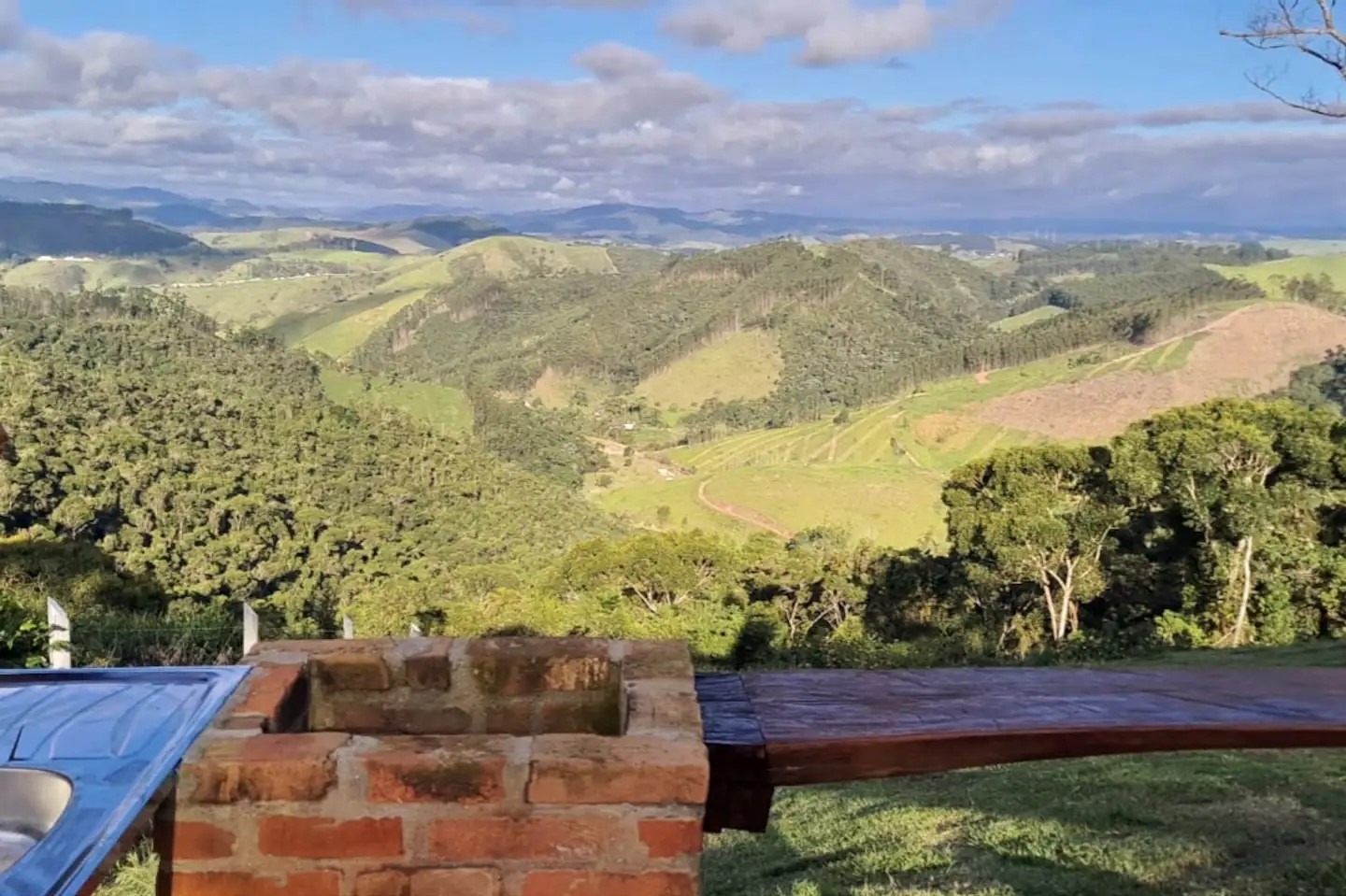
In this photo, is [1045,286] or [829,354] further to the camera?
[1045,286]

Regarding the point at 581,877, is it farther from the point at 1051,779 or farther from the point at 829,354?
the point at 829,354

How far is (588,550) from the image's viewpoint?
20656 mm

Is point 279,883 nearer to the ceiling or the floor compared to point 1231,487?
nearer to the ceiling

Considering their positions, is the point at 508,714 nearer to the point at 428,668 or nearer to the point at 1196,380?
the point at 428,668

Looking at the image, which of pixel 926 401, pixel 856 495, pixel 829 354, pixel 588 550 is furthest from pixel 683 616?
Result: pixel 829 354

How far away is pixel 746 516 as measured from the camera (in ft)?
162

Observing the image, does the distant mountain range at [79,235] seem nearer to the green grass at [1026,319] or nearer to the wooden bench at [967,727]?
the green grass at [1026,319]

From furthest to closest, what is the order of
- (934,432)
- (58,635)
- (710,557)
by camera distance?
(934,432) < (710,557) < (58,635)

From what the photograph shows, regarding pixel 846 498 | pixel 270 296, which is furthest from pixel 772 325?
pixel 270 296

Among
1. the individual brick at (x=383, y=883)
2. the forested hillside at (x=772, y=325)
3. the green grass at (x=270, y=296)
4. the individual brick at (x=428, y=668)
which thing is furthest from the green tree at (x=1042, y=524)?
the green grass at (x=270, y=296)

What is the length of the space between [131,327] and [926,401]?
47.7 metres

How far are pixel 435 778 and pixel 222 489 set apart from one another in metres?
33.2

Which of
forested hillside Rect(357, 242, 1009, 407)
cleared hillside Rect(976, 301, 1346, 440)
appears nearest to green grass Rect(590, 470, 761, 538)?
cleared hillside Rect(976, 301, 1346, 440)

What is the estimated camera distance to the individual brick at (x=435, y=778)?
1212 mm
